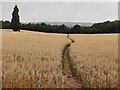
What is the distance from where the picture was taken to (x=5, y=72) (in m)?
9.55

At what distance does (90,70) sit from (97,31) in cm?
9173

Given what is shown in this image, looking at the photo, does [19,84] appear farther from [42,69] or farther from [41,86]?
[42,69]

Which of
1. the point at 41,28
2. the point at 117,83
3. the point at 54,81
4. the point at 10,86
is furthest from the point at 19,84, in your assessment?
the point at 41,28

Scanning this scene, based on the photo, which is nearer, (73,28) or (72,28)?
(73,28)

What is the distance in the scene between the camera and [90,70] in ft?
35.0

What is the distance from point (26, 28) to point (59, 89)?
96538 mm

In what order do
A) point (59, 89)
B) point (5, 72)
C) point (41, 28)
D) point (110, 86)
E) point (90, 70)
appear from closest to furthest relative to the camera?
point (59, 89), point (110, 86), point (5, 72), point (90, 70), point (41, 28)

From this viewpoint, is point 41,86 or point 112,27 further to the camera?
point 112,27

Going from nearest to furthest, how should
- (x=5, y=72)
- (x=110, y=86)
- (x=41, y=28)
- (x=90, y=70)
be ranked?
(x=110, y=86)
(x=5, y=72)
(x=90, y=70)
(x=41, y=28)

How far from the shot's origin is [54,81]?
28.2 ft

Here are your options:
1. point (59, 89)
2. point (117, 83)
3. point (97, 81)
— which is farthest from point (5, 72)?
point (117, 83)

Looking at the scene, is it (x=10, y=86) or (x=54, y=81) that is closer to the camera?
(x=10, y=86)

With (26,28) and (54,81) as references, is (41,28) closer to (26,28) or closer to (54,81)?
(26,28)

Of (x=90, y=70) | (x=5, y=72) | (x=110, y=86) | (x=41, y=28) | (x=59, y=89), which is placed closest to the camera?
(x=59, y=89)
